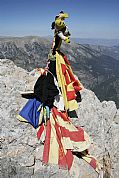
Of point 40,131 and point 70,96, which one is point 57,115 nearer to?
point 40,131

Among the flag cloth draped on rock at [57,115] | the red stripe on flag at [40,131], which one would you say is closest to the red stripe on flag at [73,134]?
the flag cloth draped on rock at [57,115]

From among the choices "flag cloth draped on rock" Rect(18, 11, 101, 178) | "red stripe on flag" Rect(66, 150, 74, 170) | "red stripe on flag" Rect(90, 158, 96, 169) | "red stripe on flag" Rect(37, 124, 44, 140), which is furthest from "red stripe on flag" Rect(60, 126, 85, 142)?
"red stripe on flag" Rect(90, 158, 96, 169)

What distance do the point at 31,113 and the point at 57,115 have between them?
104 cm

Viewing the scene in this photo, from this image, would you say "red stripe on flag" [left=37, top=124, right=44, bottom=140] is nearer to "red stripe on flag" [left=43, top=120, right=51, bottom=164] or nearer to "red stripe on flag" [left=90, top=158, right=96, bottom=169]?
"red stripe on flag" [left=43, top=120, right=51, bottom=164]

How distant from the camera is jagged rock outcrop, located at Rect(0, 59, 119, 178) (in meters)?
9.14

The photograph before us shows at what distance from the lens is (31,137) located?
10031 mm

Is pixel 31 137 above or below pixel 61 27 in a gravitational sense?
below

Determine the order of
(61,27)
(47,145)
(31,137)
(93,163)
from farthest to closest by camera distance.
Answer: (61,27), (31,137), (93,163), (47,145)

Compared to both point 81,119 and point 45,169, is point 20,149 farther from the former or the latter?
point 81,119

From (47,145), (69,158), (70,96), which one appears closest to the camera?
(69,158)

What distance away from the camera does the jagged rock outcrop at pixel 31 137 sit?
360 inches

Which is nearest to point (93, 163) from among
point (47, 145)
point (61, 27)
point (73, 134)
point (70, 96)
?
point (73, 134)

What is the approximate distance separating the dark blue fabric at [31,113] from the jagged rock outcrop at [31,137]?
0.24 m

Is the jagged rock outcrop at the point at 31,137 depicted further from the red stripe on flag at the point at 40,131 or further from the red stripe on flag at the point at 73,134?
the red stripe on flag at the point at 73,134
